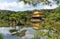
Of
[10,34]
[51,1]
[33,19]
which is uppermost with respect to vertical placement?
[51,1]

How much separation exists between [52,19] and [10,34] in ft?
2.03

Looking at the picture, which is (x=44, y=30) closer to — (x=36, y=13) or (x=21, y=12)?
(x=36, y=13)

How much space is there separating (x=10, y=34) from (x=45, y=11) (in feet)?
1.77

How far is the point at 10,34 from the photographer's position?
6.86 feet

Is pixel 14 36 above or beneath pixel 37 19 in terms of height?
beneath

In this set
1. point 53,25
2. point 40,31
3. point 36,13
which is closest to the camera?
point 53,25

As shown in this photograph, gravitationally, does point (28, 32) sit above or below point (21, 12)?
below

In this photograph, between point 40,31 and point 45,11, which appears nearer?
point 40,31

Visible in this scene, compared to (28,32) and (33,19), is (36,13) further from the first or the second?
(28,32)

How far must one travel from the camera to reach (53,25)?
1.73 metres

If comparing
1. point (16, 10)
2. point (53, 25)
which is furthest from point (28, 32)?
point (53, 25)

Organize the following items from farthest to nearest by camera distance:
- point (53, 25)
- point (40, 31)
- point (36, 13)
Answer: point (36, 13)
point (40, 31)
point (53, 25)

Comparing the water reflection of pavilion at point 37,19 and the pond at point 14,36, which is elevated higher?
the water reflection of pavilion at point 37,19

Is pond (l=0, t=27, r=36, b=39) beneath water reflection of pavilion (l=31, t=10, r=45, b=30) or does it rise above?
beneath
